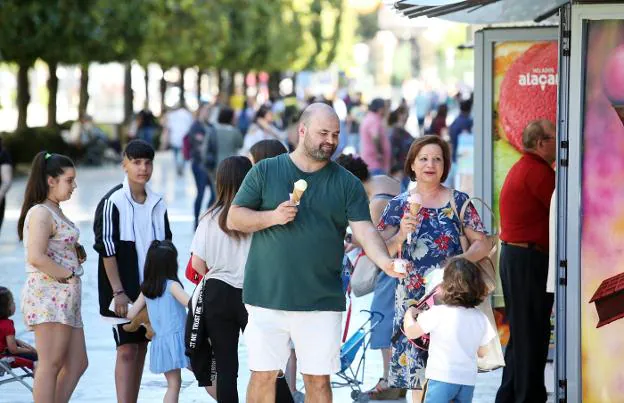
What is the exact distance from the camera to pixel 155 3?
41062 millimetres

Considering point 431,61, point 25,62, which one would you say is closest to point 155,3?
point 25,62

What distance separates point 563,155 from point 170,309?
2.30 m

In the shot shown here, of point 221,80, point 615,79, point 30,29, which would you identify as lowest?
point 615,79

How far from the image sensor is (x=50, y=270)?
752 cm

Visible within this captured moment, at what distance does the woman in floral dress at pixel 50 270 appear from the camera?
7527 millimetres

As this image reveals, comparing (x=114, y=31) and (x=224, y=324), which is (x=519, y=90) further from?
(x=114, y=31)

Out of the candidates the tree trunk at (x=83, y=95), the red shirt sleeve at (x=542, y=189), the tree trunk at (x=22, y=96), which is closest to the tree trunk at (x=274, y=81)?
the tree trunk at (x=83, y=95)

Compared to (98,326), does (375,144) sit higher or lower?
higher

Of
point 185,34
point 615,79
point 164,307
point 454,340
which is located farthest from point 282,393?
point 185,34

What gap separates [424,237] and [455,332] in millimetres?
856

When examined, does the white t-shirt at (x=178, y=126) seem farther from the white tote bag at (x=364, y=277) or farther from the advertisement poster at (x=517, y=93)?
the white tote bag at (x=364, y=277)

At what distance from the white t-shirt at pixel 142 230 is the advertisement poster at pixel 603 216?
2391mm

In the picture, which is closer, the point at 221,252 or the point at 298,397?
the point at 221,252

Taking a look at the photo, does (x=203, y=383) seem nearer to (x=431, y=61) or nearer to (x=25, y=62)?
(x=25, y=62)
